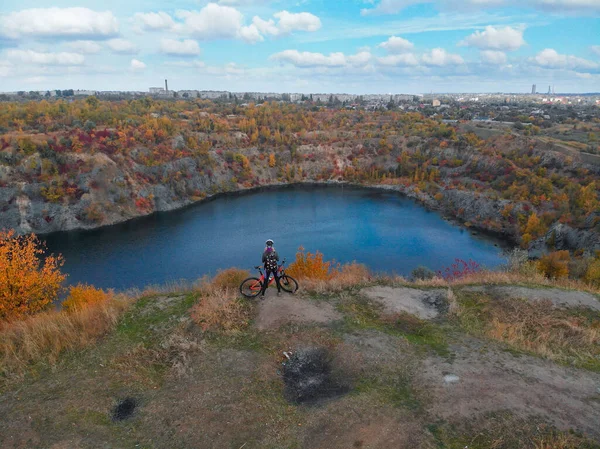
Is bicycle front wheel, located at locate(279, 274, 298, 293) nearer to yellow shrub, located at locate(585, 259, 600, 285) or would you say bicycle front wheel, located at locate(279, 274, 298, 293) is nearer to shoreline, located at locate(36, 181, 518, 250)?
yellow shrub, located at locate(585, 259, 600, 285)

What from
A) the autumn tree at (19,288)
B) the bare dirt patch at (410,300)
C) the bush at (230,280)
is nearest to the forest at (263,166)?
the bare dirt patch at (410,300)

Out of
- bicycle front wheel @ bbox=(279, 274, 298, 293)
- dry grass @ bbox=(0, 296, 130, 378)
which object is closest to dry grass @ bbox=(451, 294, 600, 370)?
bicycle front wheel @ bbox=(279, 274, 298, 293)

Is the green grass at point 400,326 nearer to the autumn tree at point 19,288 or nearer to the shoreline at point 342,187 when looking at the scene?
the autumn tree at point 19,288

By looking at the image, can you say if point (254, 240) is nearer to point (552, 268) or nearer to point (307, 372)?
point (552, 268)

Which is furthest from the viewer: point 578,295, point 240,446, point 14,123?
point 14,123

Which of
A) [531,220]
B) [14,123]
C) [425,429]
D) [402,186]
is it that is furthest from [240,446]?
[14,123]

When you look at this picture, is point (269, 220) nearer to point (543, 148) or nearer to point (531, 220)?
point (531, 220)
